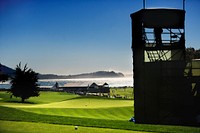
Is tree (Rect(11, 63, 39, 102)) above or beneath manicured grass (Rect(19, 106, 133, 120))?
above

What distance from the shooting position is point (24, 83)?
1299 inches

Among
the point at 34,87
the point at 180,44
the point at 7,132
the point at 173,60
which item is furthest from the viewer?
the point at 34,87

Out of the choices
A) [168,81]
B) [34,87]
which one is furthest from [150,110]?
[34,87]

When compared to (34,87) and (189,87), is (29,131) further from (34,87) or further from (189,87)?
(34,87)

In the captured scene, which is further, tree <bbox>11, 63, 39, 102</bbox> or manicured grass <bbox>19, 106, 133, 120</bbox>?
tree <bbox>11, 63, 39, 102</bbox>

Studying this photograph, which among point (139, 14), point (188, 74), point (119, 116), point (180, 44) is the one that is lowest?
point (119, 116)

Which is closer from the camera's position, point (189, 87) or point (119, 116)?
point (189, 87)

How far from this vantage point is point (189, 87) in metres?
10.5

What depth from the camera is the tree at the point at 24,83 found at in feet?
106

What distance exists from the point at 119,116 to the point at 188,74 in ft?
34.0

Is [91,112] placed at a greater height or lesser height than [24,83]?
lesser

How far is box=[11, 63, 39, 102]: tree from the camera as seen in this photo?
106 feet

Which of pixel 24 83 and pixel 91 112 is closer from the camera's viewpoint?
pixel 91 112

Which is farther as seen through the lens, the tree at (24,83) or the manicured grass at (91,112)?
the tree at (24,83)
